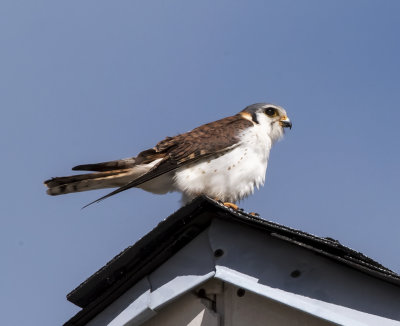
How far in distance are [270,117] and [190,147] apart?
4.22 feet

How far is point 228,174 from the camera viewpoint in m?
5.65

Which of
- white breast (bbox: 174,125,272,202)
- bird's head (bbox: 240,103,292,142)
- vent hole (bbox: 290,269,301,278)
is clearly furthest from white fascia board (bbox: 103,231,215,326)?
bird's head (bbox: 240,103,292,142)

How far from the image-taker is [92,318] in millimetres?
3691

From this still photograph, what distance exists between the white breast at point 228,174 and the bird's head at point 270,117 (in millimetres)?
643

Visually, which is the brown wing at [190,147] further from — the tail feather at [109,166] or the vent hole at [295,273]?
the vent hole at [295,273]

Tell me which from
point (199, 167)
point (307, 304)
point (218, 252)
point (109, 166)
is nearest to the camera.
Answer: point (307, 304)

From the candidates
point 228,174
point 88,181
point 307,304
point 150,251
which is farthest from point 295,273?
point 228,174

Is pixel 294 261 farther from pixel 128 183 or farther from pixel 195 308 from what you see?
pixel 128 183

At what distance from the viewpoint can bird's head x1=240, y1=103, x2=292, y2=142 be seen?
6.59 m

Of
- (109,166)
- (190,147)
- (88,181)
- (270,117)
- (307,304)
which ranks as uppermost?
(270,117)

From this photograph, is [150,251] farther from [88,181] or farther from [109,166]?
[109,166]

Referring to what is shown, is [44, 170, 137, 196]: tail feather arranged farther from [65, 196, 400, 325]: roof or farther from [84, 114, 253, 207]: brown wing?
[65, 196, 400, 325]: roof

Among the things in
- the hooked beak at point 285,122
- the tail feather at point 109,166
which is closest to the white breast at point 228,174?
the tail feather at point 109,166

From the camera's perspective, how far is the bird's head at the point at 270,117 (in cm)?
659
